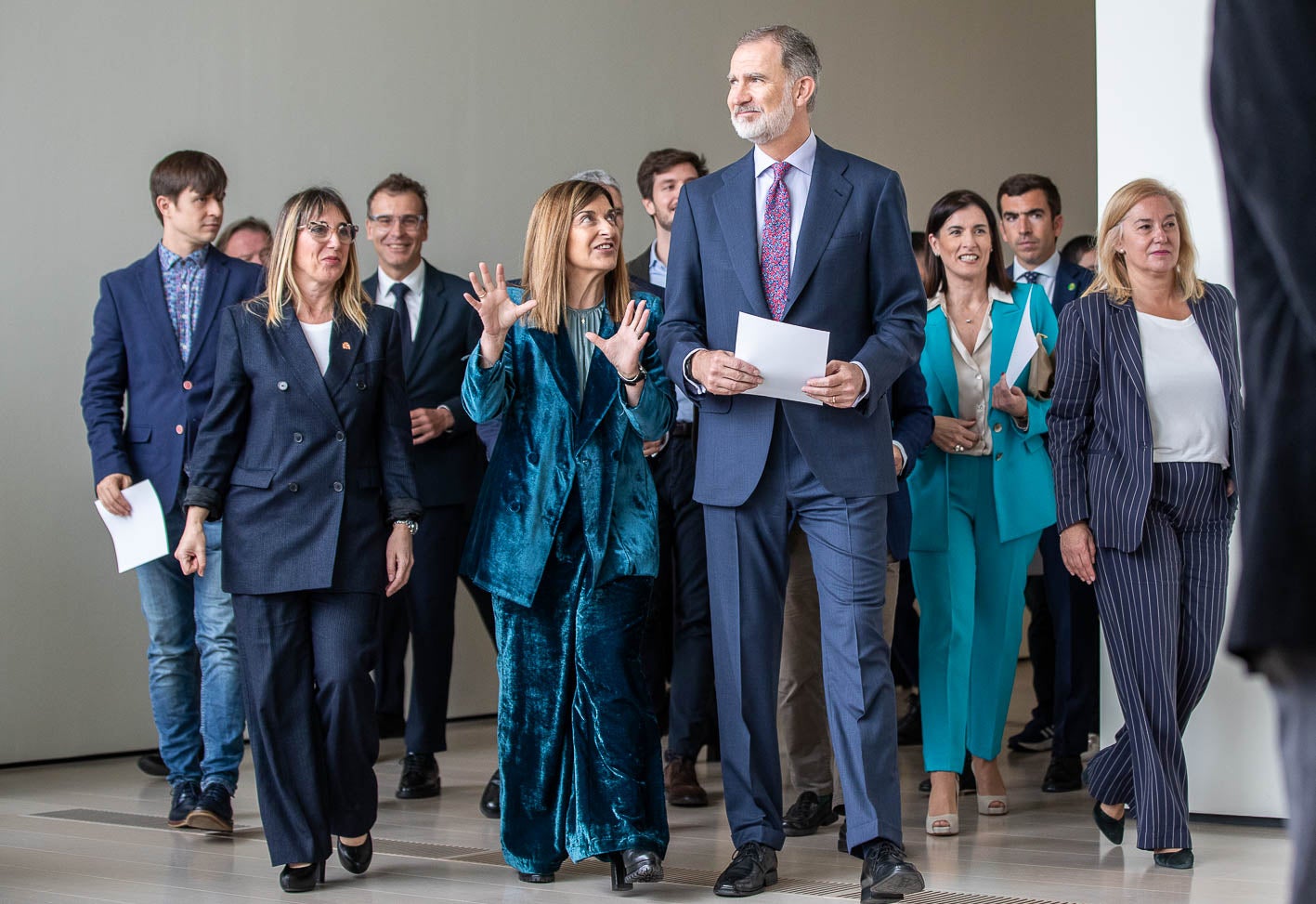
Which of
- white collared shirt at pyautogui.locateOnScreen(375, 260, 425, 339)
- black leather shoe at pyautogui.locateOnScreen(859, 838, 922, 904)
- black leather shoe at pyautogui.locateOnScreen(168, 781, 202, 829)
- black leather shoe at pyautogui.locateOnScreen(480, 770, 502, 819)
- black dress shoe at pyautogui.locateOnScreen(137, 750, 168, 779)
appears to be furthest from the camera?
black dress shoe at pyautogui.locateOnScreen(137, 750, 168, 779)

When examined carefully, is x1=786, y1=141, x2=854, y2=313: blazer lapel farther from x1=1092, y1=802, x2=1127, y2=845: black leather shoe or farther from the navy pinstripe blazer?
A: x1=1092, y1=802, x2=1127, y2=845: black leather shoe

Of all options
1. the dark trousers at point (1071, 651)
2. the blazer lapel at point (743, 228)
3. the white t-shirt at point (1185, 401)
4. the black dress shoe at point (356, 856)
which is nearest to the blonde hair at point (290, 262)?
the blazer lapel at point (743, 228)

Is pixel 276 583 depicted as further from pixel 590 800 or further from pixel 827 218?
pixel 827 218

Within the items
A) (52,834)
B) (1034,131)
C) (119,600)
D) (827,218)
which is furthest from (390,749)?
(1034,131)

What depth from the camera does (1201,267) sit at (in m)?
4.38

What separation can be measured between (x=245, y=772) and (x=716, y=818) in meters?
1.91

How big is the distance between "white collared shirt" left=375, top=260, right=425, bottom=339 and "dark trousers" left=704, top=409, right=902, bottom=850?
213 centimetres

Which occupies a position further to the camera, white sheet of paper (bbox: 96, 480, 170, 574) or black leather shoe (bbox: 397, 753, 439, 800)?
black leather shoe (bbox: 397, 753, 439, 800)

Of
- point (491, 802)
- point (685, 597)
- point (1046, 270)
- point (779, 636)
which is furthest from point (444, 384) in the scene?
point (1046, 270)

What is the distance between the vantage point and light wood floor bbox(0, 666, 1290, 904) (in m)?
3.47

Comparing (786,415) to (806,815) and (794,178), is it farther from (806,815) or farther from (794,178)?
(806,815)

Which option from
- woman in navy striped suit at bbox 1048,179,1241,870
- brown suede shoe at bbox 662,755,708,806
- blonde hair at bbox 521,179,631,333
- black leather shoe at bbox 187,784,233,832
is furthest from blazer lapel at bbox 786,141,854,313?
black leather shoe at bbox 187,784,233,832

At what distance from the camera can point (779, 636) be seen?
3.59 meters

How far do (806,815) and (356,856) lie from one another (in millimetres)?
1257
